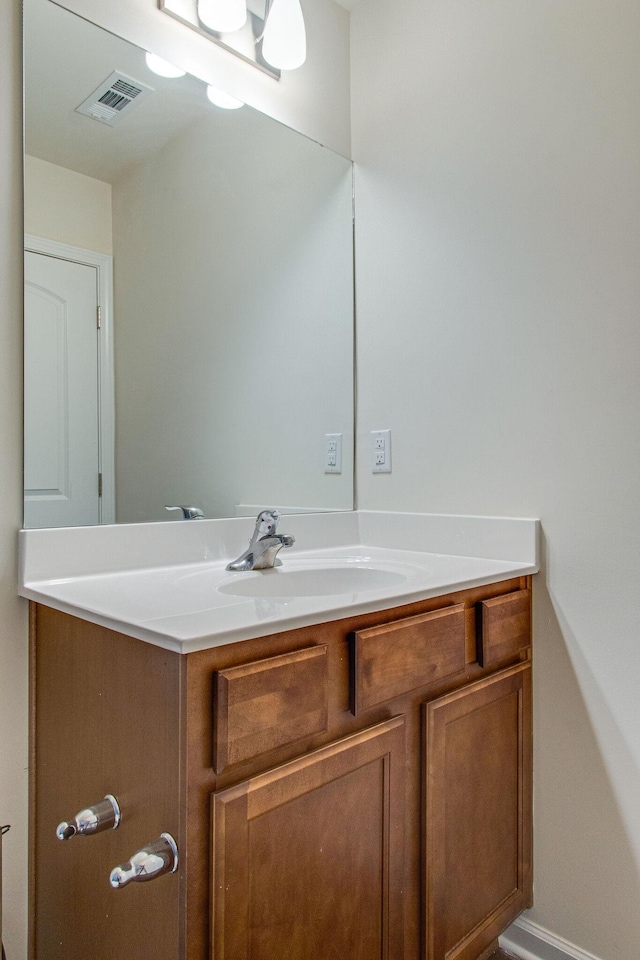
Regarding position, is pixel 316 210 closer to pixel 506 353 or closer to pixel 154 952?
pixel 506 353

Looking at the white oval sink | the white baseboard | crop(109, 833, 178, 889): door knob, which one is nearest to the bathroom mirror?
Result: the white oval sink

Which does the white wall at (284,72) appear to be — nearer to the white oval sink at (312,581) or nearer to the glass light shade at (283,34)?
the glass light shade at (283,34)

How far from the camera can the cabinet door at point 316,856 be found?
2.53 feet

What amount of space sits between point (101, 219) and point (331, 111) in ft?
2.98

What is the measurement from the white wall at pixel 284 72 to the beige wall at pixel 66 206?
0.35 metres

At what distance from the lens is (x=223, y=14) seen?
144 centimetres

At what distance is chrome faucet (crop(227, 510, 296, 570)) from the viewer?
133 centimetres

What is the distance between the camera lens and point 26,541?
1122mm

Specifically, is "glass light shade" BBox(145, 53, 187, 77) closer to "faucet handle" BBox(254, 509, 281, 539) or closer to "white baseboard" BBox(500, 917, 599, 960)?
"faucet handle" BBox(254, 509, 281, 539)

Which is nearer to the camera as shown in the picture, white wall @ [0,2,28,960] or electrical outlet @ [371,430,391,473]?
white wall @ [0,2,28,960]

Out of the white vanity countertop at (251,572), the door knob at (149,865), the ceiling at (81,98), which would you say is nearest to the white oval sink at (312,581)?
the white vanity countertop at (251,572)

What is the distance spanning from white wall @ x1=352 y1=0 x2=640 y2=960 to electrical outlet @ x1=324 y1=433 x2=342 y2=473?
0.19m

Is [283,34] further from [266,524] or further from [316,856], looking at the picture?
[316,856]

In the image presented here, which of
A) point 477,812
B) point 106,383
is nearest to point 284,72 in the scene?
point 106,383
